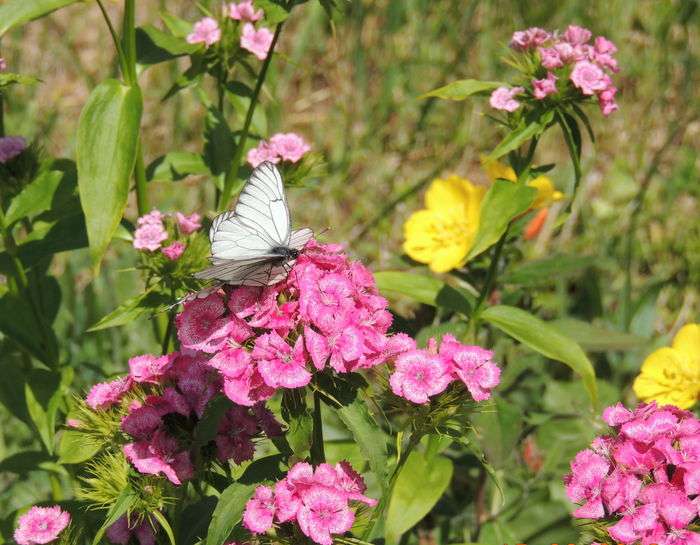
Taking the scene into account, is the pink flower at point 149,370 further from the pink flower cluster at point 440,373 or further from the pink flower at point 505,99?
the pink flower at point 505,99

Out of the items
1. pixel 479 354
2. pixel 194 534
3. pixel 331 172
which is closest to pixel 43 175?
pixel 194 534

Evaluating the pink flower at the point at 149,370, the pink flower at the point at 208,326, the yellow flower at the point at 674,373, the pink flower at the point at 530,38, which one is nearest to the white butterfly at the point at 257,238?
the pink flower at the point at 208,326

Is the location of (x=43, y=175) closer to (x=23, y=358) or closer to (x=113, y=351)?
(x=23, y=358)

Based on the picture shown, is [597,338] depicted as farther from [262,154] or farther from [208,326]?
[208,326]

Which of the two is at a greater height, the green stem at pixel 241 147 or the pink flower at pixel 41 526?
the green stem at pixel 241 147

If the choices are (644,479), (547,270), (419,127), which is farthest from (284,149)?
(419,127)
